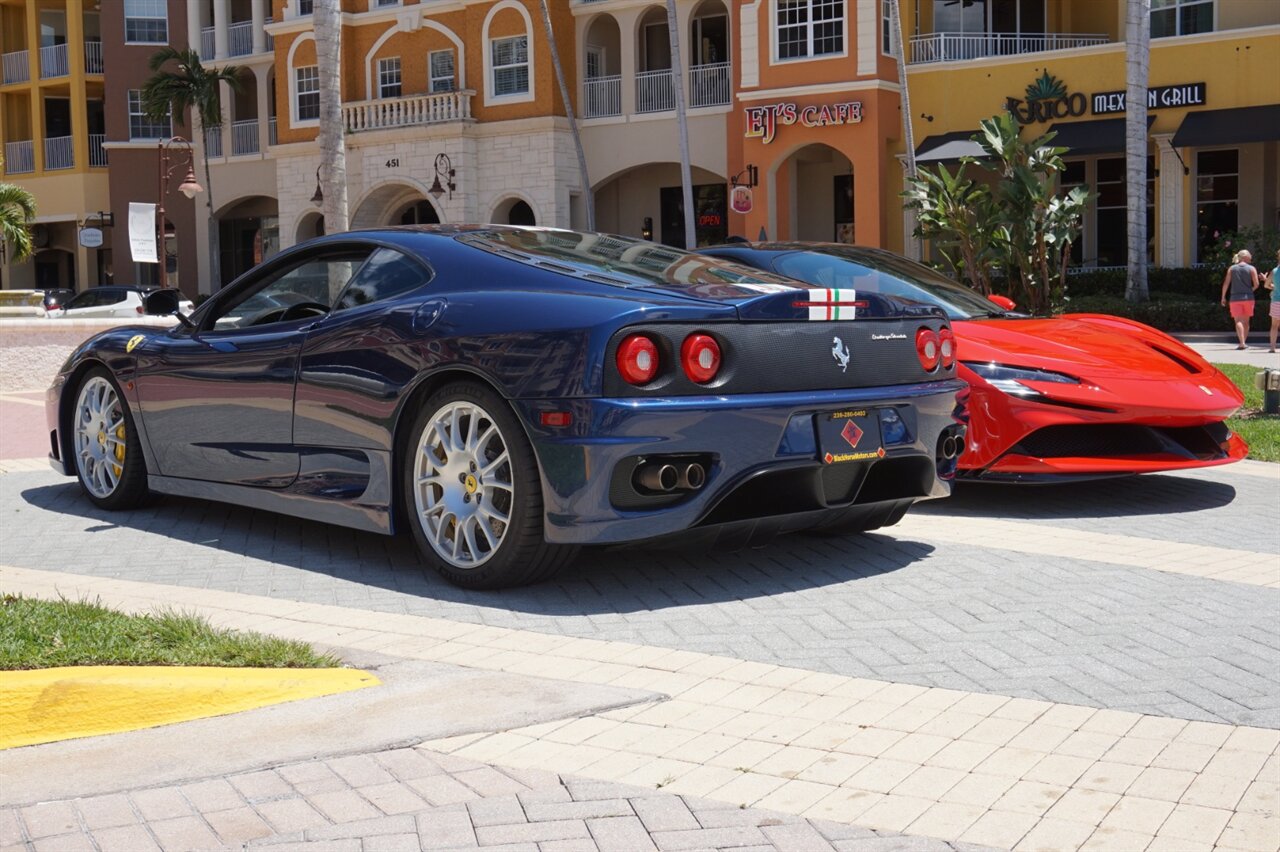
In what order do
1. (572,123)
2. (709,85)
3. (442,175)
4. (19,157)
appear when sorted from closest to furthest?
1. (572,123)
2. (709,85)
3. (442,175)
4. (19,157)

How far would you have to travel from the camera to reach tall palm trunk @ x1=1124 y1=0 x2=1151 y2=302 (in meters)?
28.3

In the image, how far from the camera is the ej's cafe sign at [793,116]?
34.5m

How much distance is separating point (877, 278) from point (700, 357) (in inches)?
130

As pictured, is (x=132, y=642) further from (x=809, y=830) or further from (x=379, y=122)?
(x=379, y=122)

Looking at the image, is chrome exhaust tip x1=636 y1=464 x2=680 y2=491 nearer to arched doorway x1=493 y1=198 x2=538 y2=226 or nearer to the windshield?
the windshield

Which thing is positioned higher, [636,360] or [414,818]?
[636,360]

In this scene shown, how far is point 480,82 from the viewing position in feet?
135

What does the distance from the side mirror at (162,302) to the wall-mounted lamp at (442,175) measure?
110 feet

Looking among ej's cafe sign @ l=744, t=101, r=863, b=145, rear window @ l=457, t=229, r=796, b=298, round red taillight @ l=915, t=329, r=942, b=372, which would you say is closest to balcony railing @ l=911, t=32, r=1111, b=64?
ej's cafe sign @ l=744, t=101, r=863, b=145

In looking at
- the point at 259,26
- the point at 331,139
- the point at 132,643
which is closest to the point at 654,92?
the point at 259,26

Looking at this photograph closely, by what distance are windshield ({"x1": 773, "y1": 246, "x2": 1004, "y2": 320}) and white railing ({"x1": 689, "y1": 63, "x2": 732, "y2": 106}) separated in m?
30.0

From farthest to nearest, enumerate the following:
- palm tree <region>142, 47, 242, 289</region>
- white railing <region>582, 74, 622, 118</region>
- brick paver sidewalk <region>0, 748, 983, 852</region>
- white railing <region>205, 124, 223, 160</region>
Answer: white railing <region>205, 124, 223, 160</region> → palm tree <region>142, 47, 242, 289</region> → white railing <region>582, 74, 622, 118</region> → brick paver sidewalk <region>0, 748, 983, 852</region>

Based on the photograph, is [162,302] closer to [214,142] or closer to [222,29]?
Result: [214,142]

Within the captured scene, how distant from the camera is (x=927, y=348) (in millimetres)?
6270
